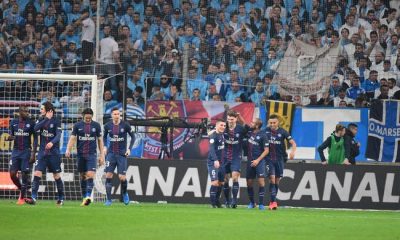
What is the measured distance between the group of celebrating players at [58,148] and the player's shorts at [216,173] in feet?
6.14

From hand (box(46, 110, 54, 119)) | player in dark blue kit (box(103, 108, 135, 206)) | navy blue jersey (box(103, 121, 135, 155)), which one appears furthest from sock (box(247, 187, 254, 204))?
hand (box(46, 110, 54, 119))

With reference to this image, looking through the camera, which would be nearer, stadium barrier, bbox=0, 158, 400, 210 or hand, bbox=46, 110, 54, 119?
hand, bbox=46, 110, 54, 119

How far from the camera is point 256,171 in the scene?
65.1 ft

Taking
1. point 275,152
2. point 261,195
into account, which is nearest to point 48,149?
point 261,195

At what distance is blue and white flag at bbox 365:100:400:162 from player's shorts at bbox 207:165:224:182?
453cm

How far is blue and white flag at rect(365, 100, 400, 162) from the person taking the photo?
73.5 ft

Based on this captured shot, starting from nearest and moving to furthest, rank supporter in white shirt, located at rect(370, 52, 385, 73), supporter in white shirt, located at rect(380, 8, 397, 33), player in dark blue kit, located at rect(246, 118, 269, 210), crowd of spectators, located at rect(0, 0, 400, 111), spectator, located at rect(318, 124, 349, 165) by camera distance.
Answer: player in dark blue kit, located at rect(246, 118, 269, 210), spectator, located at rect(318, 124, 349, 165), crowd of spectators, located at rect(0, 0, 400, 111), supporter in white shirt, located at rect(370, 52, 385, 73), supporter in white shirt, located at rect(380, 8, 397, 33)

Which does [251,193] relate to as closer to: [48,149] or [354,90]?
[48,149]

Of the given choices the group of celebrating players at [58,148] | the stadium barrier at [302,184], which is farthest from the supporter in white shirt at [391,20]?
the group of celebrating players at [58,148]

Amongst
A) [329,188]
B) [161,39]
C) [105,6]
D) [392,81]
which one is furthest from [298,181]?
[105,6]

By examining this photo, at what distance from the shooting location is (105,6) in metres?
26.8

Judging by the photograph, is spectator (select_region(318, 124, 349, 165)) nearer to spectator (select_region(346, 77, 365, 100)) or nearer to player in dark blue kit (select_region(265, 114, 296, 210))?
player in dark blue kit (select_region(265, 114, 296, 210))

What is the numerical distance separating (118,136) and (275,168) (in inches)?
137

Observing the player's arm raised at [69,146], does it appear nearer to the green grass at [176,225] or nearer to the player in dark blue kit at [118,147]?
the player in dark blue kit at [118,147]
